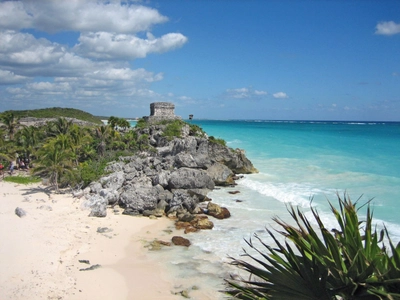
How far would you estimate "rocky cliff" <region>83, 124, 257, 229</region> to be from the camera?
666 inches

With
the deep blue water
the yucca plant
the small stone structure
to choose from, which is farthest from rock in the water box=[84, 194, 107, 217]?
the small stone structure

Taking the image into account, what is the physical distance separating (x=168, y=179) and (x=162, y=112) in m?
18.7

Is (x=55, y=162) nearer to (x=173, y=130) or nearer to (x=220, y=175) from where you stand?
(x=220, y=175)

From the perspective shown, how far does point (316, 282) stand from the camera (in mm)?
3088

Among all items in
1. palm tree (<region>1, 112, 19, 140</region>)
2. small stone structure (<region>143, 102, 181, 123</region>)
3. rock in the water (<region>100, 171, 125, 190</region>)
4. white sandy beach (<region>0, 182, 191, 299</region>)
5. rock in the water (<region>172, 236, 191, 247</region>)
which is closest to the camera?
white sandy beach (<region>0, 182, 191, 299</region>)

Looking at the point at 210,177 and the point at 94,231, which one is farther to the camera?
the point at 210,177

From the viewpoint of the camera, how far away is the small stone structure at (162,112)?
37.7 m

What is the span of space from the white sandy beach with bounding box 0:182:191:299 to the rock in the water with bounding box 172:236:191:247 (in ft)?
1.99

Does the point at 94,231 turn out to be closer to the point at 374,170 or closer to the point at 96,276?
the point at 96,276

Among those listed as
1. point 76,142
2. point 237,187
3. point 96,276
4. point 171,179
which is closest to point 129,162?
point 76,142

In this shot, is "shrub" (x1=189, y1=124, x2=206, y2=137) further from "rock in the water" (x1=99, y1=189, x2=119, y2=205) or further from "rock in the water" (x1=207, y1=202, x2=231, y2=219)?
"rock in the water" (x1=207, y1=202, x2=231, y2=219)

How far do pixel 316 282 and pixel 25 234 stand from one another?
1268 cm

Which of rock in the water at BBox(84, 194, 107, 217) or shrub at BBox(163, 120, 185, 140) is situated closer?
rock in the water at BBox(84, 194, 107, 217)

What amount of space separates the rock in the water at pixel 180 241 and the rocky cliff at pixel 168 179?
73.0 inches
